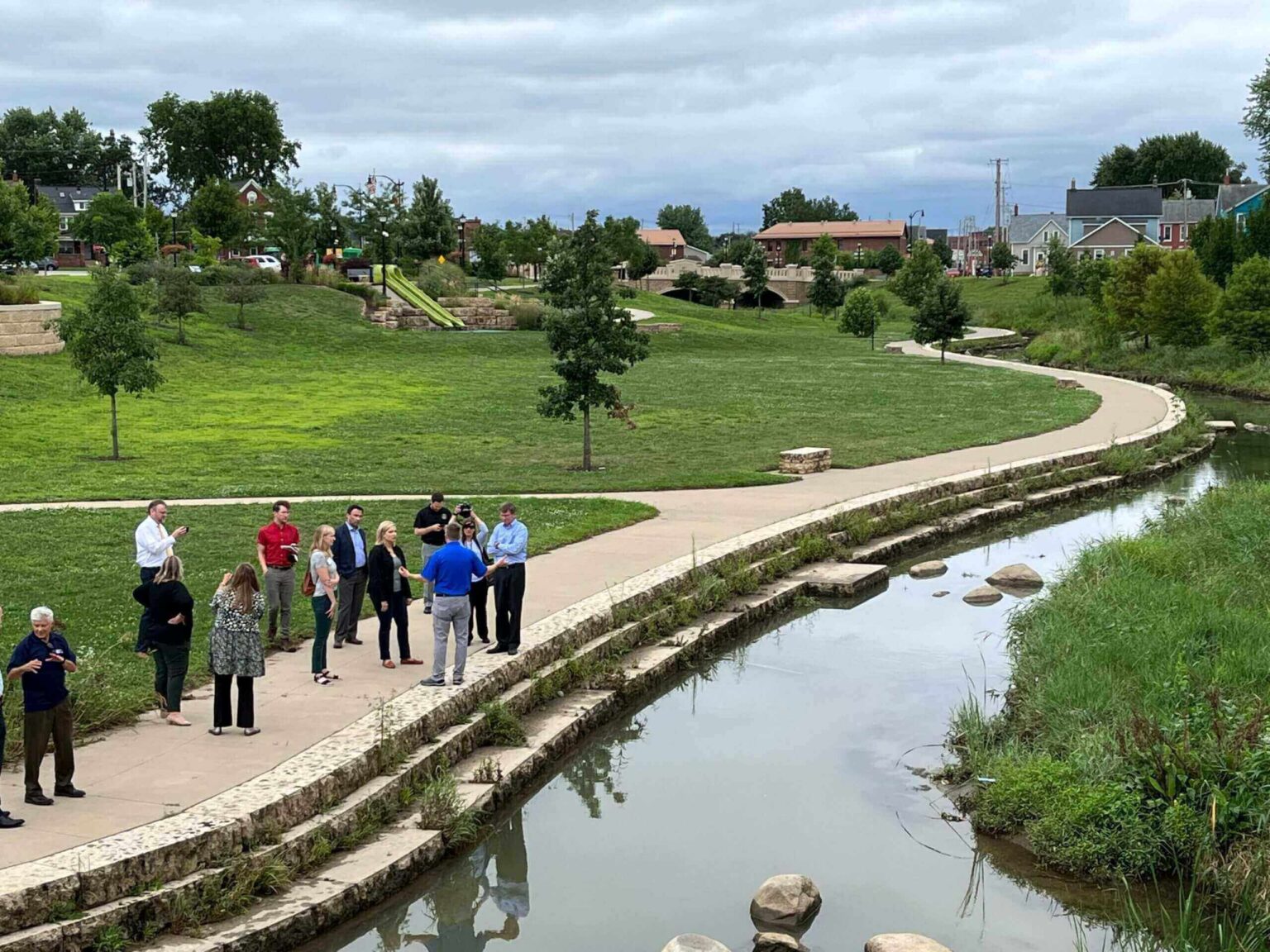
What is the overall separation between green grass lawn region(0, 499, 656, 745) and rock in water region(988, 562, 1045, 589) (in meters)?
5.68

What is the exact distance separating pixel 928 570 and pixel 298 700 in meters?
11.9

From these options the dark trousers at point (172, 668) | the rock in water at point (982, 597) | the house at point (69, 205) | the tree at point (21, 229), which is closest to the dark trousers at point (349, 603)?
the dark trousers at point (172, 668)

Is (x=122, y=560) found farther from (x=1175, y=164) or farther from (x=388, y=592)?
(x=1175, y=164)

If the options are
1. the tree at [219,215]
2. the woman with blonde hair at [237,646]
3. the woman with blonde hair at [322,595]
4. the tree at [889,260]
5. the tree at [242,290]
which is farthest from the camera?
the tree at [889,260]

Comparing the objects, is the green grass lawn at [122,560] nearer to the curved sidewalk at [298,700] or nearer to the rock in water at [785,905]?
the curved sidewalk at [298,700]

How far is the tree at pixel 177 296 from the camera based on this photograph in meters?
52.1

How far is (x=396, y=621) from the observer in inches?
574

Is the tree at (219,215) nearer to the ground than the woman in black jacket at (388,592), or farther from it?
farther from it

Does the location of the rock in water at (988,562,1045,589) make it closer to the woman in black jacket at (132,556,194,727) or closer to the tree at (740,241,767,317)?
the woman in black jacket at (132,556,194,727)

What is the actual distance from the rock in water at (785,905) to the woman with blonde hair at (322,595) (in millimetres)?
5179

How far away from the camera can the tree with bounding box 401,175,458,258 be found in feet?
288

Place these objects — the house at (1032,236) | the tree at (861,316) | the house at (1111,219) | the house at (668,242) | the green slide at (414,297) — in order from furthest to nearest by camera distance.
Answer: the house at (668,242) < the house at (1032,236) < the house at (1111,219) < the tree at (861,316) < the green slide at (414,297)

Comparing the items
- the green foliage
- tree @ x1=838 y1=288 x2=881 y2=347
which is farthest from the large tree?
tree @ x1=838 y1=288 x2=881 y2=347

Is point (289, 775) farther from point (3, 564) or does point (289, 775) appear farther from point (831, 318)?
point (831, 318)
